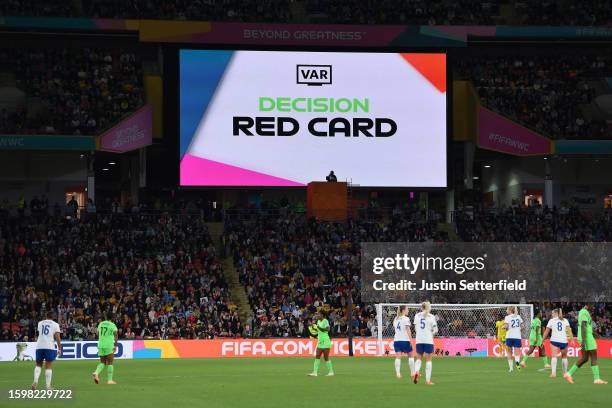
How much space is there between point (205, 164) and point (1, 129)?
1107 cm

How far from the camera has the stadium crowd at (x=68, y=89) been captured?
5859 centimetres

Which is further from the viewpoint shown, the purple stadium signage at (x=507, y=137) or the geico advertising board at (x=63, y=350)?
the purple stadium signage at (x=507, y=137)

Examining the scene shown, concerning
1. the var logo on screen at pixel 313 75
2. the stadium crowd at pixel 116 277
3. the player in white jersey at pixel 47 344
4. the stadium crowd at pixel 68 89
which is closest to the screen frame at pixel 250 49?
the var logo on screen at pixel 313 75

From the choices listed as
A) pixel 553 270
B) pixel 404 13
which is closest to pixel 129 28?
pixel 404 13

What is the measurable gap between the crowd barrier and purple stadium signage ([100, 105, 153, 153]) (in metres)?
14.6

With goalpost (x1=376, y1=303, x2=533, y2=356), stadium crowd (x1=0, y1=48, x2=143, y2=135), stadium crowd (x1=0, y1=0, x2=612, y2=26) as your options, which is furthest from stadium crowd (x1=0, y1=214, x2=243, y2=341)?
stadium crowd (x1=0, y1=0, x2=612, y2=26)

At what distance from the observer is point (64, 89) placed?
5984 centimetres

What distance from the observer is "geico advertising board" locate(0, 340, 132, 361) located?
146 feet

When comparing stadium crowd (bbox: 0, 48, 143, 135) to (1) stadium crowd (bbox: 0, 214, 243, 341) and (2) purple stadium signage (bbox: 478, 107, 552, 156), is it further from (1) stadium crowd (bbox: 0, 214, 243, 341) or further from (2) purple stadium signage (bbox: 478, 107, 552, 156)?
(2) purple stadium signage (bbox: 478, 107, 552, 156)

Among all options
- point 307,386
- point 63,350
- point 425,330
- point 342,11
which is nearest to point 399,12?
point 342,11

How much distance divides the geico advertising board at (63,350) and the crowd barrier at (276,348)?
129 centimetres

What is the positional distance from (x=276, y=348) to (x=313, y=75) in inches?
695

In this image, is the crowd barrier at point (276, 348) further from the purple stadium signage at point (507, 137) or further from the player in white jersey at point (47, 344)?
the player in white jersey at point (47, 344)

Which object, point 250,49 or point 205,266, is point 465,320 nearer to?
point 205,266
